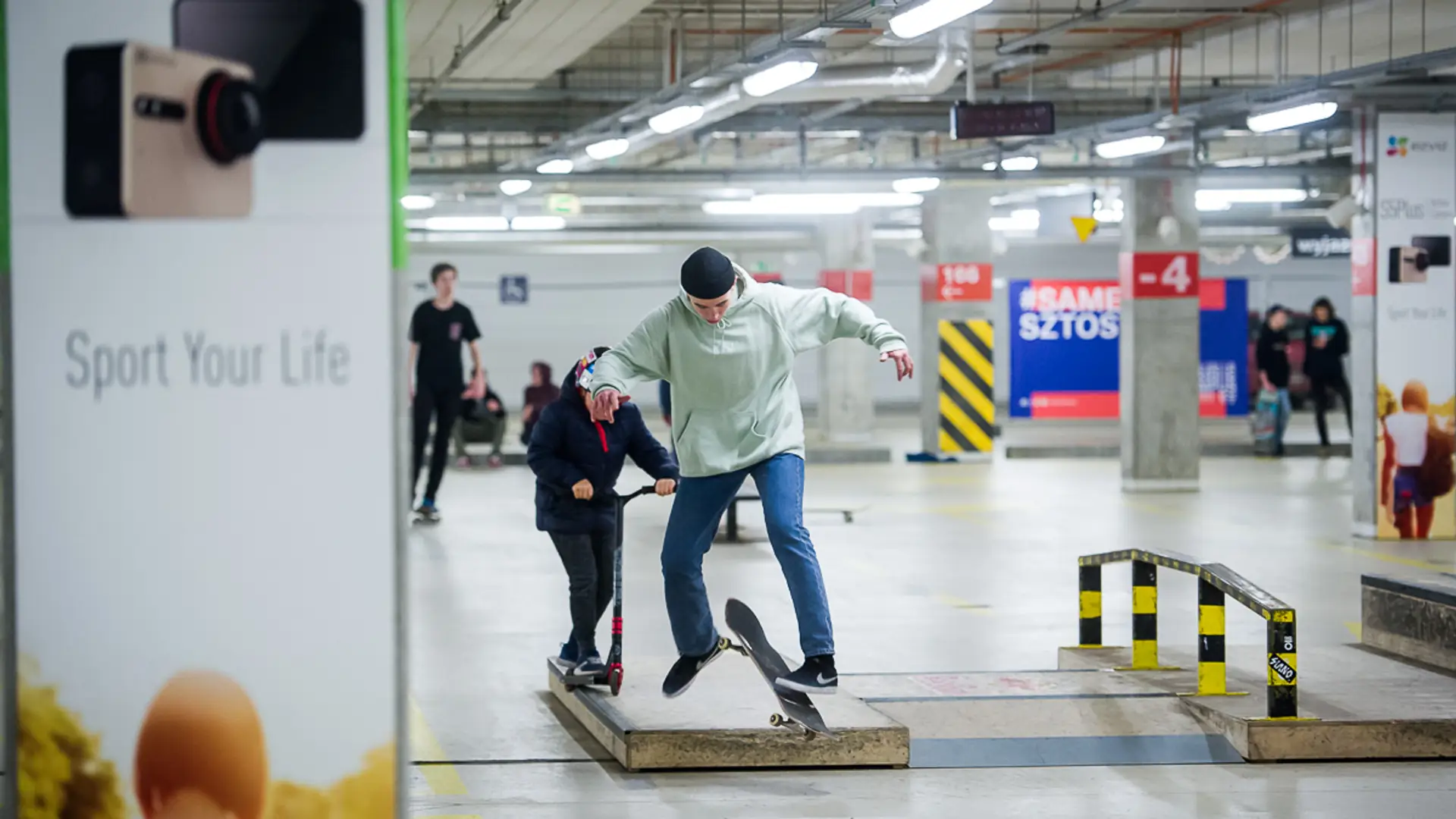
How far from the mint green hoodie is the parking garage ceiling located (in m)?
3.11

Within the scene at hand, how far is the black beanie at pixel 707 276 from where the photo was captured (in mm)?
5289

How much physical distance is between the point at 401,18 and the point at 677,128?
9.61 m

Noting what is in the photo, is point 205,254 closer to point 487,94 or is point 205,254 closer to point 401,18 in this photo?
point 401,18

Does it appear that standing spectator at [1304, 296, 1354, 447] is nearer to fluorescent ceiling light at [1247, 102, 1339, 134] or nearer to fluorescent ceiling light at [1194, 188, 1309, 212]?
fluorescent ceiling light at [1194, 188, 1309, 212]

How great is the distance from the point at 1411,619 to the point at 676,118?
6.95 m

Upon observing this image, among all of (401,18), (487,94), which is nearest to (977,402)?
(487,94)

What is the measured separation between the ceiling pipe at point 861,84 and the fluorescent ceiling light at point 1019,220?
12.8 metres

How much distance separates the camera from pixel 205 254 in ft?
10.8

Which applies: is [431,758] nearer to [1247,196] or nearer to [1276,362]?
[1276,362]

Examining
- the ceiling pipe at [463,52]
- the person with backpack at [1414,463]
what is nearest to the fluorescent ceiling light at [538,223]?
the ceiling pipe at [463,52]

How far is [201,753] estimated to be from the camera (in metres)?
3.33

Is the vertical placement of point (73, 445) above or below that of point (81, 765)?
above

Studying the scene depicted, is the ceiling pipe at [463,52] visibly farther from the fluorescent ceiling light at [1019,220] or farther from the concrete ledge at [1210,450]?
the fluorescent ceiling light at [1019,220]

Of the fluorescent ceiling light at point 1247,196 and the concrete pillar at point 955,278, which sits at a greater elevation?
the fluorescent ceiling light at point 1247,196
